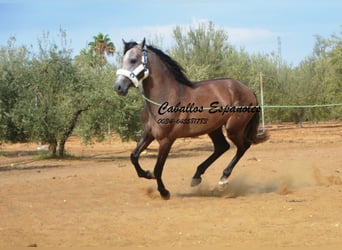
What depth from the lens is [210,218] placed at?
6.72 meters

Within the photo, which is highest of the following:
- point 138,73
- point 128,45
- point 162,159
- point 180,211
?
point 128,45

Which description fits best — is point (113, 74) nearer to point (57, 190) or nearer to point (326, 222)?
point (57, 190)

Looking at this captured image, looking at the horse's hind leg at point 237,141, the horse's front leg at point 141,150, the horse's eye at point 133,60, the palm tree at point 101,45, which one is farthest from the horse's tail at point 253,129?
the palm tree at point 101,45

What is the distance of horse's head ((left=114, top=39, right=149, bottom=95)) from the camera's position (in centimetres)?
834

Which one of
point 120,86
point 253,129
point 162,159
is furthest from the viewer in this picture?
point 253,129

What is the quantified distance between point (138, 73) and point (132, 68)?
122mm

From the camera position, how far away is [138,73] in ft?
27.9

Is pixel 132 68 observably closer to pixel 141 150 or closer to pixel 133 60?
pixel 133 60

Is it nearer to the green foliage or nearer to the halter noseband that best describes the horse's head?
the halter noseband

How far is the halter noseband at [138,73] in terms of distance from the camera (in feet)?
27.5

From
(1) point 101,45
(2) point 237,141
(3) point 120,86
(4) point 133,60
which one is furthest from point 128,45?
(1) point 101,45

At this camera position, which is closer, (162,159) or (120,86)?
(120,86)

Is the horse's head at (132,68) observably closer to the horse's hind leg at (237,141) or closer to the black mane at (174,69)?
the black mane at (174,69)

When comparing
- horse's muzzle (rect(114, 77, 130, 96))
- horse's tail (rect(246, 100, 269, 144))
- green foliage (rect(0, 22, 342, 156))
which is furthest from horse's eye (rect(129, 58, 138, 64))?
green foliage (rect(0, 22, 342, 156))
